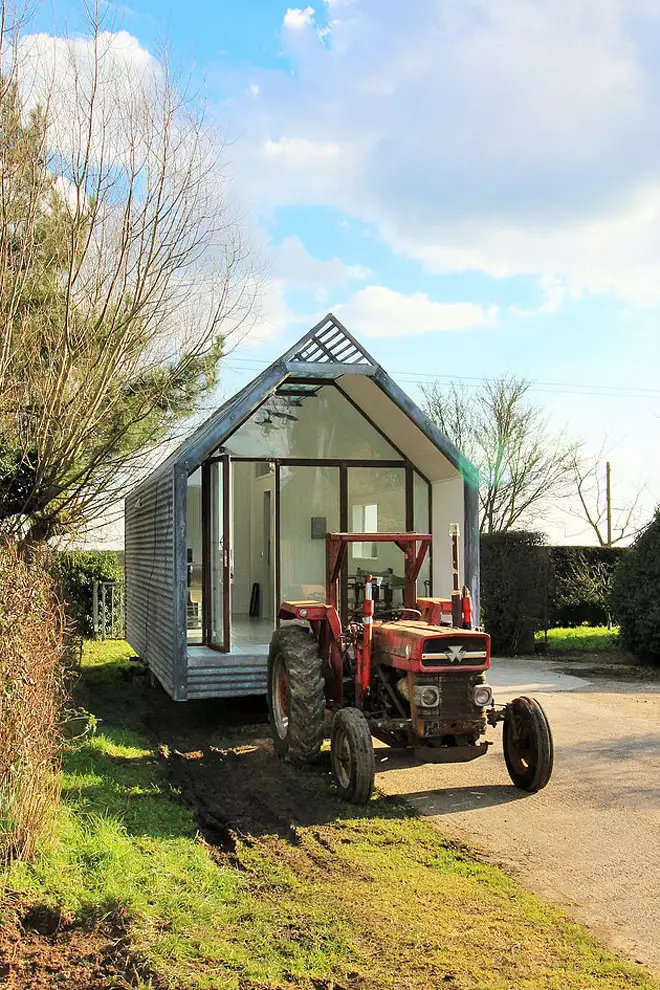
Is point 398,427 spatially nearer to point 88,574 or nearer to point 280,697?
→ point 280,697

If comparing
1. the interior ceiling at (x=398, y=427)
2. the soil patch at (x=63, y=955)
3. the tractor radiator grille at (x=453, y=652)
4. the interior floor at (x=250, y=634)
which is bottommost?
the soil patch at (x=63, y=955)

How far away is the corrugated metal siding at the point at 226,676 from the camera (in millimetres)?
9195

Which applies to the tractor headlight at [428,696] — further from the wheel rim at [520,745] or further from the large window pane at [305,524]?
the large window pane at [305,524]

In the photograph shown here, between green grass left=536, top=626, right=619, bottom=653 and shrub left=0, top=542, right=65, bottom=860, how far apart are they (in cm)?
1271

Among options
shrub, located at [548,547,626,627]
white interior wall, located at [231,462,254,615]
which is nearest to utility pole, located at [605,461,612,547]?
shrub, located at [548,547,626,627]

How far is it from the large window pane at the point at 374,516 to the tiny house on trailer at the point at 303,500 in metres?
0.02

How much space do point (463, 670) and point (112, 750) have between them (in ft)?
11.5

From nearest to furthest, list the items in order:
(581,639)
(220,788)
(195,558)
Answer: (220,788), (195,558), (581,639)

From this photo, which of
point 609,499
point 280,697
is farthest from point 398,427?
point 609,499

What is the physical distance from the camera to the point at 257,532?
43.7 feet

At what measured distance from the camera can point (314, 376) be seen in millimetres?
10148

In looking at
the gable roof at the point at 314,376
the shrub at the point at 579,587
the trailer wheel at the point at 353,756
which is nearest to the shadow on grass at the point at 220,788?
the trailer wheel at the point at 353,756

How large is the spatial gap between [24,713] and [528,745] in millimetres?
3724

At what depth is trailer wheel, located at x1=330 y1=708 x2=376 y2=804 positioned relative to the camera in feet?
20.6
